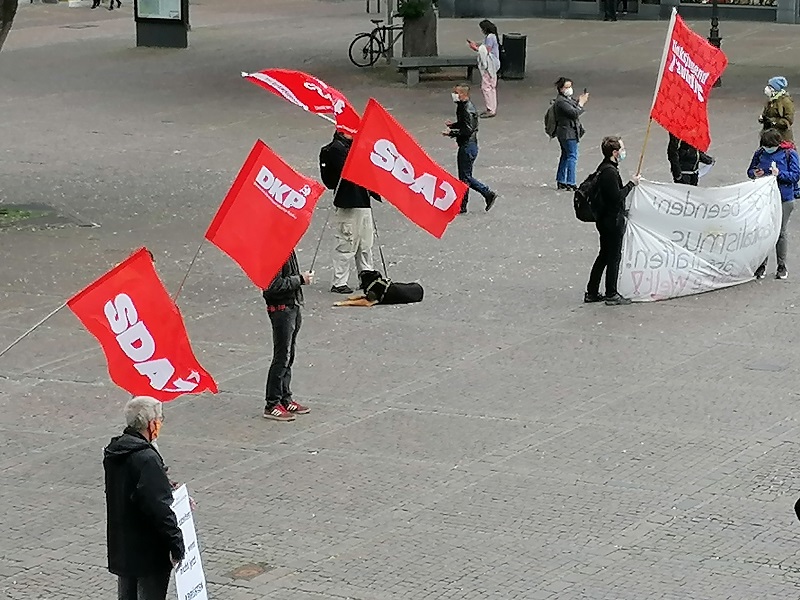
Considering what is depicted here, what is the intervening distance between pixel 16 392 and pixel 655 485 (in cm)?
543

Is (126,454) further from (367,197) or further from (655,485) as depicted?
(367,197)

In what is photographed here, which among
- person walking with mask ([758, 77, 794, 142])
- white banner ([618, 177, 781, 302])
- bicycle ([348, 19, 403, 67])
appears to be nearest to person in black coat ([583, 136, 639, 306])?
white banner ([618, 177, 781, 302])

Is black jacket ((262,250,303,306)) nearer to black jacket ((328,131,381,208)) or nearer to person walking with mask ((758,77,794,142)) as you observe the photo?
black jacket ((328,131,381,208))

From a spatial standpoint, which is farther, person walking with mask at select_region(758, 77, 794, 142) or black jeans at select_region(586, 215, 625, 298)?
person walking with mask at select_region(758, 77, 794, 142)

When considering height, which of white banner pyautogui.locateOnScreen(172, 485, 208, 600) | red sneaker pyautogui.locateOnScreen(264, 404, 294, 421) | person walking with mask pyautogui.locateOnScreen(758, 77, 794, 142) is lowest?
red sneaker pyautogui.locateOnScreen(264, 404, 294, 421)

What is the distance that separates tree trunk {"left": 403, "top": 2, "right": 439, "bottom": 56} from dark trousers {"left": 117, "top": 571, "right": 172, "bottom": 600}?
85.8ft

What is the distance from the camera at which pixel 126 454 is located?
7660 mm

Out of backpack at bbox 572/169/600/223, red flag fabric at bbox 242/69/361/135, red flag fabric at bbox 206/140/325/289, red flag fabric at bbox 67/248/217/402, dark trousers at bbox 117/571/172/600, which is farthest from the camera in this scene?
backpack at bbox 572/169/600/223

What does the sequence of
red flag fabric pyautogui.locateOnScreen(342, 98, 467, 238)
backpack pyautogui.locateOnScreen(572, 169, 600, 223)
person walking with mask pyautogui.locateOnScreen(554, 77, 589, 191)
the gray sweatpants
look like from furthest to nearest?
person walking with mask pyautogui.locateOnScreen(554, 77, 589, 191)
the gray sweatpants
backpack pyautogui.locateOnScreen(572, 169, 600, 223)
red flag fabric pyautogui.locateOnScreen(342, 98, 467, 238)

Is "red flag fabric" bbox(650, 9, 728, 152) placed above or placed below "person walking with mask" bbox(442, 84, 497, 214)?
above

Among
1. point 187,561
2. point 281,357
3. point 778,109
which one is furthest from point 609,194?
point 187,561

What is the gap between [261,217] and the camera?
436 inches

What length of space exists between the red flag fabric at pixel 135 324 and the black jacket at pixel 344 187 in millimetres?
6896

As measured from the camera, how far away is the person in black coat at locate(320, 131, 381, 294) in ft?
52.0
